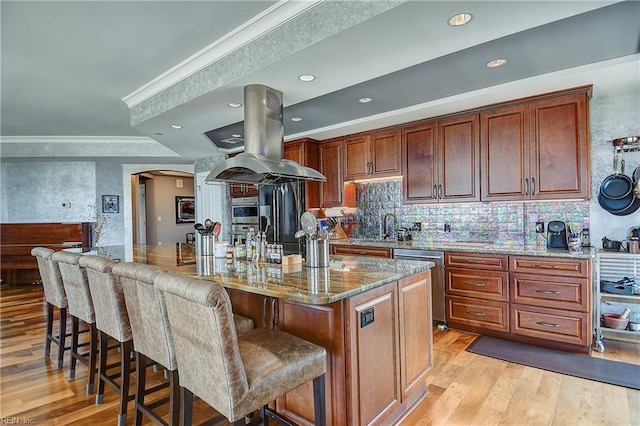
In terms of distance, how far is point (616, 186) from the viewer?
3182 mm

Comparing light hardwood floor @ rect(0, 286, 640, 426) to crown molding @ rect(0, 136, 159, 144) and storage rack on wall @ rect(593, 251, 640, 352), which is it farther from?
crown molding @ rect(0, 136, 159, 144)

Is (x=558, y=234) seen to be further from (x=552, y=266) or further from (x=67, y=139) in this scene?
(x=67, y=139)

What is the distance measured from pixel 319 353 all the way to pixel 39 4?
2806 mm

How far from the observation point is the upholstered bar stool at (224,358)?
4.28 ft

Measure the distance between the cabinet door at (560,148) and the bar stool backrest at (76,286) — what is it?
398cm

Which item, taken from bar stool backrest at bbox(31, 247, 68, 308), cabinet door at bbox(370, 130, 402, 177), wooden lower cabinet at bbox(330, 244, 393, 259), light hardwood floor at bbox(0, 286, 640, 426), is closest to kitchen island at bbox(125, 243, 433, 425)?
light hardwood floor at bbox(0, 286, 640, 426)

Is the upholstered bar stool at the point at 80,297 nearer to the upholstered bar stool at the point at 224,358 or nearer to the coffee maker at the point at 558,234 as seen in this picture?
the upholstered bar stool at the point at 224,358

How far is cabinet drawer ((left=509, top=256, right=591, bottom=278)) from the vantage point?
2.83m

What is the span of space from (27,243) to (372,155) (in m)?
6.82

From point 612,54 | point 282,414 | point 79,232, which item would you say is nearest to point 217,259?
point 282,414

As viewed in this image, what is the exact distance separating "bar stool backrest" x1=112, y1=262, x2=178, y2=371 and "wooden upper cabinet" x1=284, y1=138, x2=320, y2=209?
3144 mm

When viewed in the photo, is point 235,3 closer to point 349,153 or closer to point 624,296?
point 349,153

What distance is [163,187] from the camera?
9.50 m

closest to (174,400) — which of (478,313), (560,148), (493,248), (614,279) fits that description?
(478,313)
